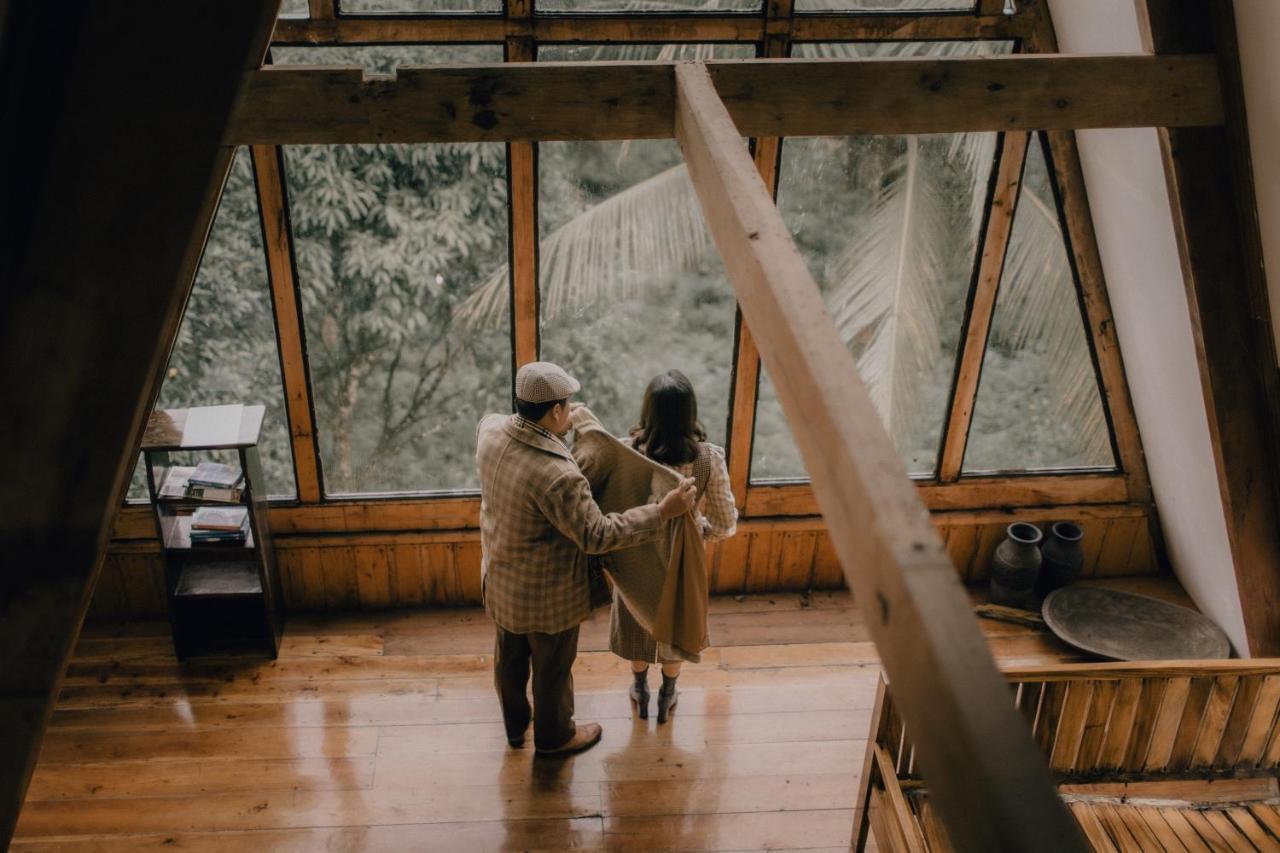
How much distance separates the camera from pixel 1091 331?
3.93 meters

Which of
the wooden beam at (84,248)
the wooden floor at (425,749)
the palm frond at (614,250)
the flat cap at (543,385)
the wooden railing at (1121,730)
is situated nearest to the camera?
the wooden beam at (84,248)

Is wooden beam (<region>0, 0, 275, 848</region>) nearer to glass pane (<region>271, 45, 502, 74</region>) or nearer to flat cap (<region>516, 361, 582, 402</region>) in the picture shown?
flat cap (<region>516, 361, 582, 402</region>)

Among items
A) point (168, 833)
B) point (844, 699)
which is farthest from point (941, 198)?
point (168, 833)

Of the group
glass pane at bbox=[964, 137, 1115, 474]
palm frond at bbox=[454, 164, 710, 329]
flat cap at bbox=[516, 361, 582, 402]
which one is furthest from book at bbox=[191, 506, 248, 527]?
glass pane at bbox=[964, 137, 1115, 474]

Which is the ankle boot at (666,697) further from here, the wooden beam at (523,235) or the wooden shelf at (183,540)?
the wooden shelf at (183,540)

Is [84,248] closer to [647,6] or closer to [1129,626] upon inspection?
[647,6]

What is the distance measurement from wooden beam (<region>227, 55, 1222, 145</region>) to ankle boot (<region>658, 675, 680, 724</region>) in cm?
200

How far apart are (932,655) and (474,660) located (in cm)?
332

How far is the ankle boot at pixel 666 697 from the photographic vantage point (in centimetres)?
345

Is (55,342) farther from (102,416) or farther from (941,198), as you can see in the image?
(941,198)

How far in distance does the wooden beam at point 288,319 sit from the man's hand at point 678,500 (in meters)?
1.80

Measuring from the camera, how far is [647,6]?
127 inches

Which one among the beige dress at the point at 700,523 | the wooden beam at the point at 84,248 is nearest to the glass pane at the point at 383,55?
the beige dress at the point at 700,523

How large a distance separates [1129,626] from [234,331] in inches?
157
